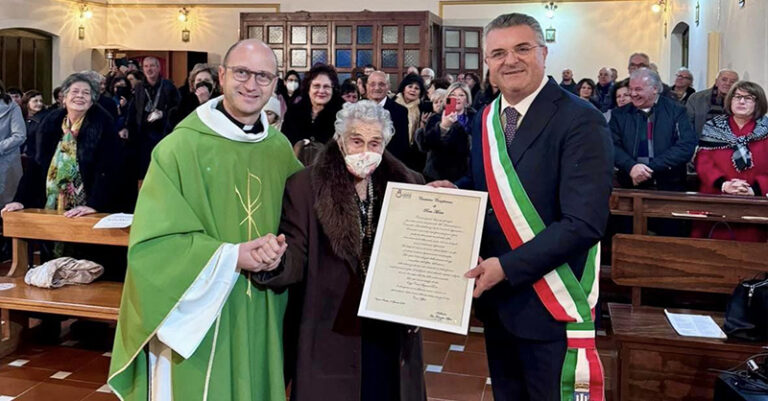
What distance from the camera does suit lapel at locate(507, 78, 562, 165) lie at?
216cm

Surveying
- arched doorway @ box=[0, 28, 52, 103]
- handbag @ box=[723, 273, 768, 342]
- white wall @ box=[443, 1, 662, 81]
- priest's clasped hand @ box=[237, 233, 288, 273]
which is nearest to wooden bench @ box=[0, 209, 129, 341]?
priest's clasped hand @ box=[237, 233, 288, 273]

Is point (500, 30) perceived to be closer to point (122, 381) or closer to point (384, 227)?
point (384, 227)

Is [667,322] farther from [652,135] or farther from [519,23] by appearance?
[519,23]

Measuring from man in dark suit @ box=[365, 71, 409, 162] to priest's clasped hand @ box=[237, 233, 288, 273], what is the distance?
9.59ft

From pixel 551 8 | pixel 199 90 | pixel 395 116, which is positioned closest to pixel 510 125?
pixel 395 116

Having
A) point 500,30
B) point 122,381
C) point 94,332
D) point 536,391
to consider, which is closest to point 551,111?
point 500,30

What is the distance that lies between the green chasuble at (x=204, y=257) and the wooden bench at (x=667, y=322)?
1560 mm

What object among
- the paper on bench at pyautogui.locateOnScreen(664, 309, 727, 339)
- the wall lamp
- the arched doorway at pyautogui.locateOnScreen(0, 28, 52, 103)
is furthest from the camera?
the arched doorway at pyautogui.locateOnScreen(0, 28, 52, 103)

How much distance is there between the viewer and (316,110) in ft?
15.1

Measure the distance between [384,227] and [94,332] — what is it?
10.1 feet

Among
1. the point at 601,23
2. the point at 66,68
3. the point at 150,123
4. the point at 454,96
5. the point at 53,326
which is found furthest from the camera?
the point at 66,68

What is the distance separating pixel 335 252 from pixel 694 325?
72.5 inches

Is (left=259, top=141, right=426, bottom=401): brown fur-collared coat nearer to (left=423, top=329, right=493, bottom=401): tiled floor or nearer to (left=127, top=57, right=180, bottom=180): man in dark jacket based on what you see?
(left=423, top=329, right=493, bottom=401): tiled floor

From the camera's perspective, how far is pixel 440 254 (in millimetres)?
2188
